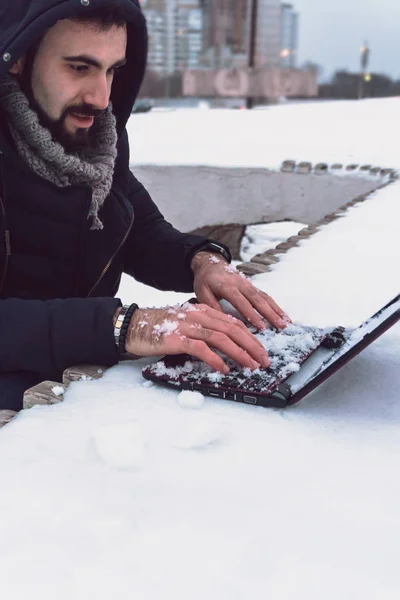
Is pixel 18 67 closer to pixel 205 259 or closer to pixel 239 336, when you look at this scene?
pixel 205 259

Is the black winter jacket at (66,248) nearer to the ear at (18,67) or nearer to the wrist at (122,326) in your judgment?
the wrist at (122,326)

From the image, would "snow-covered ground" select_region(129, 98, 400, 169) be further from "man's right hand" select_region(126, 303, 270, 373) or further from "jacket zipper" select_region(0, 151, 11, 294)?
"man's right hand" select_region(126, 303, 270, 373)

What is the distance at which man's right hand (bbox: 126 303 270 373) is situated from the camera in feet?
4.63

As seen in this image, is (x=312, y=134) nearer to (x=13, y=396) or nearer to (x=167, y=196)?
(x=167, y=196)

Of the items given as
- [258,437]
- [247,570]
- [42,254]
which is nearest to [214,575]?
[247,570]

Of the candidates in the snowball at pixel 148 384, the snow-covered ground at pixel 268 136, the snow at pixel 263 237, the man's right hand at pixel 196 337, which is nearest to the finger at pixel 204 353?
the man's right hand at pixel 196 337

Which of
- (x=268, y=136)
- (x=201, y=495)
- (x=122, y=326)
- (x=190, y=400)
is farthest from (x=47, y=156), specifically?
(x=268, y=136)

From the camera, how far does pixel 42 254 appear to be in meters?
2.05

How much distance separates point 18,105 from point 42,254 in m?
0.46

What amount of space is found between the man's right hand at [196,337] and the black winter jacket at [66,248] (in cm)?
8

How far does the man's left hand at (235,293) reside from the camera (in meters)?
1.74

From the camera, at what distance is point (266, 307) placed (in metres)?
1.75

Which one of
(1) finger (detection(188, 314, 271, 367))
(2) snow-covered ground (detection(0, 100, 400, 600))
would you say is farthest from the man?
(2) snow-covered ground (detection(0, 100, 400, 600))

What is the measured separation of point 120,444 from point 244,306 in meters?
0.68
